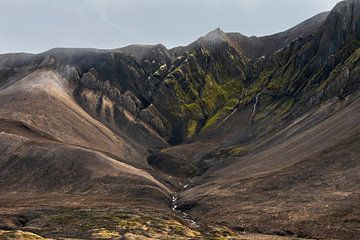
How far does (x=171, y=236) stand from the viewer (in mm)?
79000

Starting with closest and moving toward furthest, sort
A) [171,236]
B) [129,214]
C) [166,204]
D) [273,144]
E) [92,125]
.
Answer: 1. [171,236]
2. [129,214]
3. [166,204]
4. [273,144]
5. [92,125]

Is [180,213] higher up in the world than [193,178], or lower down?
lower down

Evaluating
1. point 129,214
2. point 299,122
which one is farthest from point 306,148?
point 129,214

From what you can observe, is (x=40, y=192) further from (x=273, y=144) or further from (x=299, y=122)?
(x=299, y=122)

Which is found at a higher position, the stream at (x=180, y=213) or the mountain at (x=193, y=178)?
the mountain at (x=193, y=178)

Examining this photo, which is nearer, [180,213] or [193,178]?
[180,213]

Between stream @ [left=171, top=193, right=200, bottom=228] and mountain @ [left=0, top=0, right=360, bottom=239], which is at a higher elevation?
mountain @ [left=0, top=0, right=360, bottom=239]

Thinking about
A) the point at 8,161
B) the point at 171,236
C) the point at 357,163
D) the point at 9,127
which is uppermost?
the point at 9,127

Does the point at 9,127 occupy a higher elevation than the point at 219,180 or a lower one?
higher

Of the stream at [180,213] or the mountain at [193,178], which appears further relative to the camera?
the stream at [180,213]

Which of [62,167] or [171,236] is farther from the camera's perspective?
[62,167]

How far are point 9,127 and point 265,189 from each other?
9935 centimetres

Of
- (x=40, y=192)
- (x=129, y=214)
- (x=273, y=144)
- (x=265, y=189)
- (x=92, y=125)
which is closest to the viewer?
(x=129, y=214)

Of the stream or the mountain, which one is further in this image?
the stream
